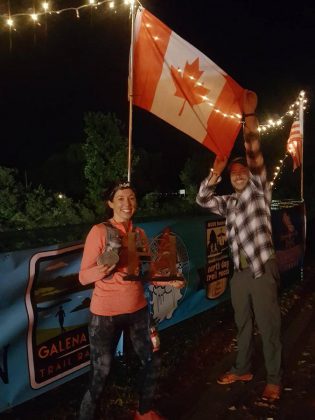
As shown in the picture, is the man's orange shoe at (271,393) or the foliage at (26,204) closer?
the man's orange shoe at (271,393)

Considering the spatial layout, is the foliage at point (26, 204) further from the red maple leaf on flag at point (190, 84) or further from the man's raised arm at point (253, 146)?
the man's raised arm at point (253, 146)

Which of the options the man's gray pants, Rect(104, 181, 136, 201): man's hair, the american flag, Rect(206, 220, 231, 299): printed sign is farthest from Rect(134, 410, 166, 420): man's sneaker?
the american flag

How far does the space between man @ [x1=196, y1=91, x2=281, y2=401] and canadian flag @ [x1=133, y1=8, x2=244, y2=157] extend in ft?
1.19

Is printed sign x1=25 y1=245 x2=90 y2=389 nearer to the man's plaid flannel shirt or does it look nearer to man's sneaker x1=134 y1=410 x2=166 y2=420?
man's sneaker x1=134 y1=410 x2=166 y2=420

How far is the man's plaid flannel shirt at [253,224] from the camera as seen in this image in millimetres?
4141

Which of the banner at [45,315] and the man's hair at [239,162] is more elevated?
the man's hair at [239,162]

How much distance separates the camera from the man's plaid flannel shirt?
414 cm

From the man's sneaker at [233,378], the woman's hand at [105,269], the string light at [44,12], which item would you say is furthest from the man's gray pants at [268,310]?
the string light at [44,12]

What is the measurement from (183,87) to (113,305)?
7.76ft

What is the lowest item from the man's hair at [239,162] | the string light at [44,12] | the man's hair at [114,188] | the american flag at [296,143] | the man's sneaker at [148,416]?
the man's sneaker at [148,416]

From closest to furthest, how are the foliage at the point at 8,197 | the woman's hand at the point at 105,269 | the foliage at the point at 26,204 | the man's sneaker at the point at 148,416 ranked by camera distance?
the woman's hand at the point at 105,269 < the man's sneaker at the point at 148,416 < the foliage at the point at 26,204 < the foliage at the point at 8,197

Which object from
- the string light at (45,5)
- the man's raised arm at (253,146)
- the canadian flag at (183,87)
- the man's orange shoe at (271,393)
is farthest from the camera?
the string light at (45,5)

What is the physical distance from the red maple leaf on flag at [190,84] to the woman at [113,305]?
1.58 meters

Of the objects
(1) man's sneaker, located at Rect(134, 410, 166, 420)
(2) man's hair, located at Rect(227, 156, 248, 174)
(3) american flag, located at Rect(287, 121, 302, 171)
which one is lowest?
(1) man's sneaker, located at Rect(134, 410, 166, 420)
